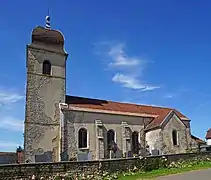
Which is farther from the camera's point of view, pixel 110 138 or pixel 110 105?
pixel 110 105

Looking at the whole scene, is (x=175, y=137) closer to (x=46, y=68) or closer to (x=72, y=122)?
(x=72, y=122)

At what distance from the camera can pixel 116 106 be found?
32.8 metres

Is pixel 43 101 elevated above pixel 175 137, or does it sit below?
above

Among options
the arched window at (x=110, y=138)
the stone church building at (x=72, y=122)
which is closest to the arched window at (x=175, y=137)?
the stone church building at (x=72, y=122)

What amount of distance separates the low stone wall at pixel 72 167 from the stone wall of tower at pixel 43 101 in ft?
30.3

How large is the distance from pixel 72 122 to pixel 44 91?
15.1ft

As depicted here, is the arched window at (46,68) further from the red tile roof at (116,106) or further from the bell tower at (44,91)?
the red tile roof at (116,106)

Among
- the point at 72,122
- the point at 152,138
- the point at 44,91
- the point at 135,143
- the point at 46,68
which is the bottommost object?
the point at 135,143

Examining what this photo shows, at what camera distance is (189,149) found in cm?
3186

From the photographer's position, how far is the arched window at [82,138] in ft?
91.2

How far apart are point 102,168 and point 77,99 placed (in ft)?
48.0

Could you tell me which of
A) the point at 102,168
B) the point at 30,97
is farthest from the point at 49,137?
the point at 102,168

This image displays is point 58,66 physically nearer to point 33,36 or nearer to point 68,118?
point 33,36

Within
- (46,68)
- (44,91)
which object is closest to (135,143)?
(44,91)
